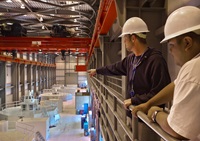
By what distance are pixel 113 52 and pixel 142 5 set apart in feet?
10.0

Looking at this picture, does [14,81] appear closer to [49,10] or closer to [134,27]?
[49,10]

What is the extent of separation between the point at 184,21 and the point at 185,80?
471 millimetres

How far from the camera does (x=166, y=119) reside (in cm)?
111

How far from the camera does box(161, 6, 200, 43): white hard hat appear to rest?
1204 mm

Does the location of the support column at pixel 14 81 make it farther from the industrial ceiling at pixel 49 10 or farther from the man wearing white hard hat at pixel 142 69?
the man wearing white hard hat at pixel 142 69

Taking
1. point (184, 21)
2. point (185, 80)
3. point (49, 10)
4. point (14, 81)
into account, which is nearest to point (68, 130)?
point (14, 81)

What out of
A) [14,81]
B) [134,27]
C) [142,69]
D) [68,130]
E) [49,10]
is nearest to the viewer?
[142,69]

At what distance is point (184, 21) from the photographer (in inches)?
48.5

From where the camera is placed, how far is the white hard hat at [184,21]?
120 cm

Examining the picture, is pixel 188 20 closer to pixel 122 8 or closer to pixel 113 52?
pixel 122 8

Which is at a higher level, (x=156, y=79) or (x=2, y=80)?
(x=156, y=79)

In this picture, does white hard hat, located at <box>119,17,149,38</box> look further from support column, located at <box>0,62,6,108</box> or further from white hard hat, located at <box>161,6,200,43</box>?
support column, located at <box>0,62,6,108</box>

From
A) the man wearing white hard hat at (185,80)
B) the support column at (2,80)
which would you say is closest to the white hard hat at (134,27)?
the man wearing white hard hat at (185,80)

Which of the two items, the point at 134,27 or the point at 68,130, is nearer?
the point at 134,27
